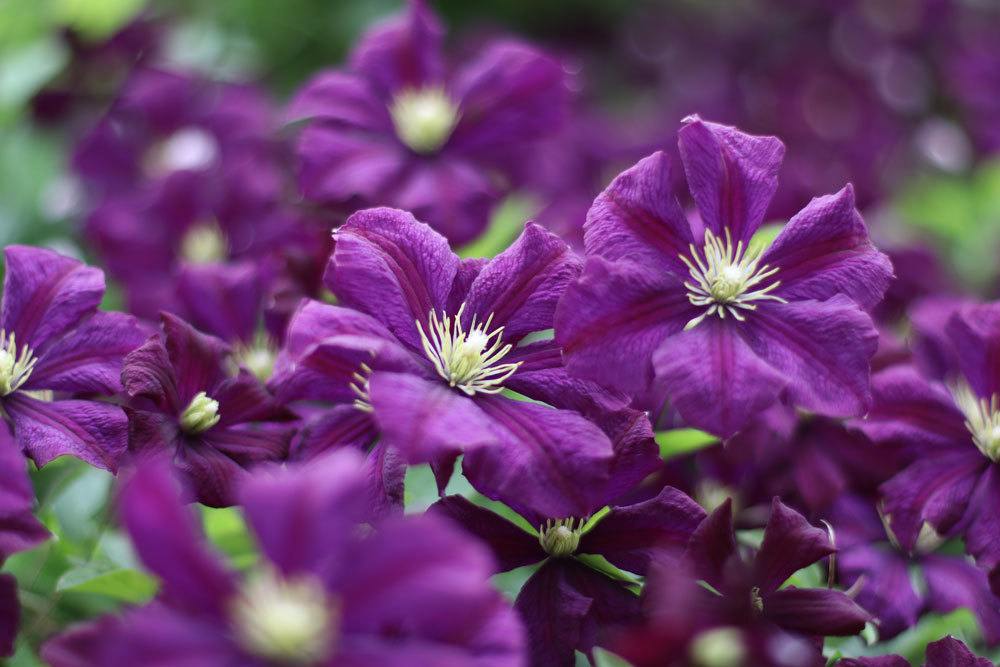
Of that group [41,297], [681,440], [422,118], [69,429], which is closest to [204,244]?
[422,118]

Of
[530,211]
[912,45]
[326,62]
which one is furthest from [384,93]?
[912,45]

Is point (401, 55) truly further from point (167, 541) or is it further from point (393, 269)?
point (167, 541)

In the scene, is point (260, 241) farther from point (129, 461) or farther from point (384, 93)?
point (129, 461)

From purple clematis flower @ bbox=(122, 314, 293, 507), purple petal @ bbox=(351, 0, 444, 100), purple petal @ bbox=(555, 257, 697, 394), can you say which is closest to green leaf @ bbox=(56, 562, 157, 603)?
purple clematis flower @ bbox=(122, 314, 293, 507)

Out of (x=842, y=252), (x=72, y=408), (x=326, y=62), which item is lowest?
(x=326, y=62)

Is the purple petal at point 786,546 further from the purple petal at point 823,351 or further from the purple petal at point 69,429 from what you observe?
the purple petal at point 69,429

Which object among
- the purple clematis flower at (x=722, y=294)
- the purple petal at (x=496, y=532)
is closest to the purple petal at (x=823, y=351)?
the purple clematis flower at (x=722, y=294)

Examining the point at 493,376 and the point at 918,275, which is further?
the point at 918,275
